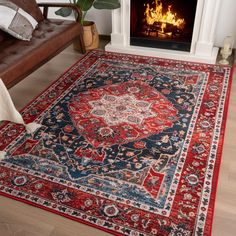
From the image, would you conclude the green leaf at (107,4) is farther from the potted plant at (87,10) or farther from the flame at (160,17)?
the flame at (160,17)

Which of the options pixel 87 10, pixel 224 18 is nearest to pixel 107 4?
pixel 87 10

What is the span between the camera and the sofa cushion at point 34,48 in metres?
2.18

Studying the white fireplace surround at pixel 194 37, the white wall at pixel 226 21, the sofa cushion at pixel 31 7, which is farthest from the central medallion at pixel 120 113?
the white wall at pixel 226 21

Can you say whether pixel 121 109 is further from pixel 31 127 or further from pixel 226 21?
pixel 226 21

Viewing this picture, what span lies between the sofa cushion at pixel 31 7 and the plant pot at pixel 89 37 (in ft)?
1.68

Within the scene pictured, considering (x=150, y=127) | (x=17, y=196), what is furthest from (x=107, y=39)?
(x=17, y=196)

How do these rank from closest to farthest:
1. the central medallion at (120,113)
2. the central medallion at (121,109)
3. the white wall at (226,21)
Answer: the central medallion at (120,113)
the central medallion at (121,109)
the white wall at (226,21)

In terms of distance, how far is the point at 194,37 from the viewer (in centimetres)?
303

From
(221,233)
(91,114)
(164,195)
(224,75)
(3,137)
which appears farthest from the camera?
(224,75)

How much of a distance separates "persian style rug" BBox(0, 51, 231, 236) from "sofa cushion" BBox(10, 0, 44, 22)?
2.45 feet

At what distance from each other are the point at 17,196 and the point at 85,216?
46 centimetres

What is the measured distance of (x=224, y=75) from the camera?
2.78m

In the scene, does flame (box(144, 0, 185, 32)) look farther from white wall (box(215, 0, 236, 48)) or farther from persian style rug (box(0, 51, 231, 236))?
persian style rug (box(0, 51, 231, 236))

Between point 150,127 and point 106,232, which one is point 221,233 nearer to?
point 106,232
